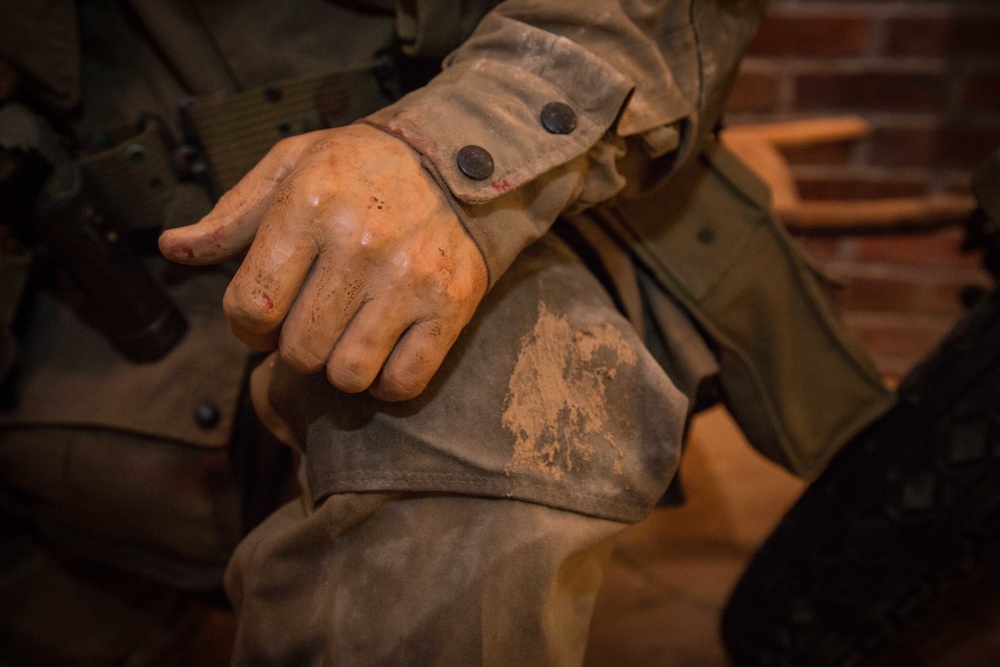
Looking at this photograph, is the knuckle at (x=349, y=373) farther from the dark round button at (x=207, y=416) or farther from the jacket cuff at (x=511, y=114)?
the dark round button at (x=207, y=416)

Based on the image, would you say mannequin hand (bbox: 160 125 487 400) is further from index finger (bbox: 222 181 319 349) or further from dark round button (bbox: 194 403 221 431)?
dark round button (bbox: 194 403 221 431)

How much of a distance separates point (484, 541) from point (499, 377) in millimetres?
116

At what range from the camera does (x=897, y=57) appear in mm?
1438

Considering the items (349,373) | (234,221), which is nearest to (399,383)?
(349,373)

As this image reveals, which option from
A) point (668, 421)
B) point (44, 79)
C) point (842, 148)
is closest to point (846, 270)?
point (842, 148)

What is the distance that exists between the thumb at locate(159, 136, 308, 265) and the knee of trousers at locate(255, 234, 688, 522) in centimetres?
11

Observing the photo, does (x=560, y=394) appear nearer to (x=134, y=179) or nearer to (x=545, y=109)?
(x=545, y=109)

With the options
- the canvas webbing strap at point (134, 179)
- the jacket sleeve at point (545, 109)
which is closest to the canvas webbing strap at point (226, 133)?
the canvas webbing strap at point (134, 179)

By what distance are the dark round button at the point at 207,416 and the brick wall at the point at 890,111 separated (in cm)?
119

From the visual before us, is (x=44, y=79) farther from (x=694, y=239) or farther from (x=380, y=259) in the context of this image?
(x=694, y=239)

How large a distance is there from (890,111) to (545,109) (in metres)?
1.26

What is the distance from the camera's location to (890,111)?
1491 millimetres

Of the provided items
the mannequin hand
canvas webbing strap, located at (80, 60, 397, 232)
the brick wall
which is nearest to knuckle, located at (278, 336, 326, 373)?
the mannequin hand

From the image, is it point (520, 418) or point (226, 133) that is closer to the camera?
point (520, 418)
